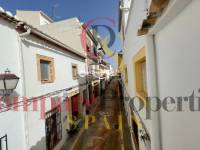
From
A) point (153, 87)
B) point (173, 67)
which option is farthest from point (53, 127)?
point (173, 67)

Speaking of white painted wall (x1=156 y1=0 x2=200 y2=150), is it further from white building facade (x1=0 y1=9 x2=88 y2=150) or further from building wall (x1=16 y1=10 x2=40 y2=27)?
building wall (x1=16 y1=10 x2=40 y2=27)

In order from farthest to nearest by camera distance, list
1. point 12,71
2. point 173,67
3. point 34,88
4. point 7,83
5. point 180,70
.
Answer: point 34,88, point 12,71, point 7,83, point 173,67, point 180,70

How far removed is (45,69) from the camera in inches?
335

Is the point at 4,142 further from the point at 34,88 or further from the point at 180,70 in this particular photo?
the point at 180,70

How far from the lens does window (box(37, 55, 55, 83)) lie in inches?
301

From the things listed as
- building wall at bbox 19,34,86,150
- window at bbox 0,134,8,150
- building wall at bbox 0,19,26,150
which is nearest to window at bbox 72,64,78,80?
building wall at bbox 19,34,86,150

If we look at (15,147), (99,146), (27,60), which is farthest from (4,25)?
(99,146)

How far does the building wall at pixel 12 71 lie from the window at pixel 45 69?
5.21 ft

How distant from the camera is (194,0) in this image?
1437 mm

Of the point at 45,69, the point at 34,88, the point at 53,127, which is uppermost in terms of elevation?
the point at 45,69

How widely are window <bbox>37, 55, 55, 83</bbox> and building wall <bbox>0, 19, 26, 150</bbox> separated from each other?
159 centimetres

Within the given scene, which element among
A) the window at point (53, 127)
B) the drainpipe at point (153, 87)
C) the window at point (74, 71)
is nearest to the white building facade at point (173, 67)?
the drainpipe at point (153, 87)

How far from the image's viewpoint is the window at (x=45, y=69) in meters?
7.65

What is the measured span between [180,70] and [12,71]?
5.13 metres
